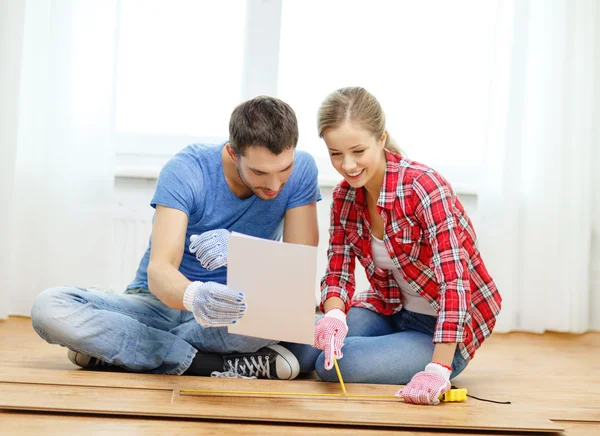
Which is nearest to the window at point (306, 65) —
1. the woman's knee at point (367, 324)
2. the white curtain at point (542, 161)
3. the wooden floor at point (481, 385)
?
the white curtain at point (542, 161)

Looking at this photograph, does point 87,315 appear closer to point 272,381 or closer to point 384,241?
point 272,381

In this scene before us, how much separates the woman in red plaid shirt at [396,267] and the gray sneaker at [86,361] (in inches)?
22.9

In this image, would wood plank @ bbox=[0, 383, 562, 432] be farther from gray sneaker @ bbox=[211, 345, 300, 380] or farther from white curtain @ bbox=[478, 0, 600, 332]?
white curtain @ bbox=[478, 0, 600, 332]

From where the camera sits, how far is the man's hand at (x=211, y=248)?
5.85ft

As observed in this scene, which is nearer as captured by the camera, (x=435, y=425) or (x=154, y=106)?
(x=435, y=425)

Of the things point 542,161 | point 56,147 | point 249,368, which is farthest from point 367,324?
point 56,147

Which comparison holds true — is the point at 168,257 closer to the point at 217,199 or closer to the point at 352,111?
the point at 217,199

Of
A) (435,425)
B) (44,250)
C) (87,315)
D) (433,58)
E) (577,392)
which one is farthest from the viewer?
(433,58)

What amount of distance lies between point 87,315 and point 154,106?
157 cm

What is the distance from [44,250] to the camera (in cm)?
295

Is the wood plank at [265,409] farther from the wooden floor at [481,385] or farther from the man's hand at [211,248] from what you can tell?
the man's hand at [211,248]

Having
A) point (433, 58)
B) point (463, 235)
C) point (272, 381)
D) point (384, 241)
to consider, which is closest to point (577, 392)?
point (463, 235)

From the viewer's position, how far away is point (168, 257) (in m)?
1.75

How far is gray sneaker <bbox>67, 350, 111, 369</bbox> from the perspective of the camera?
190 cm
